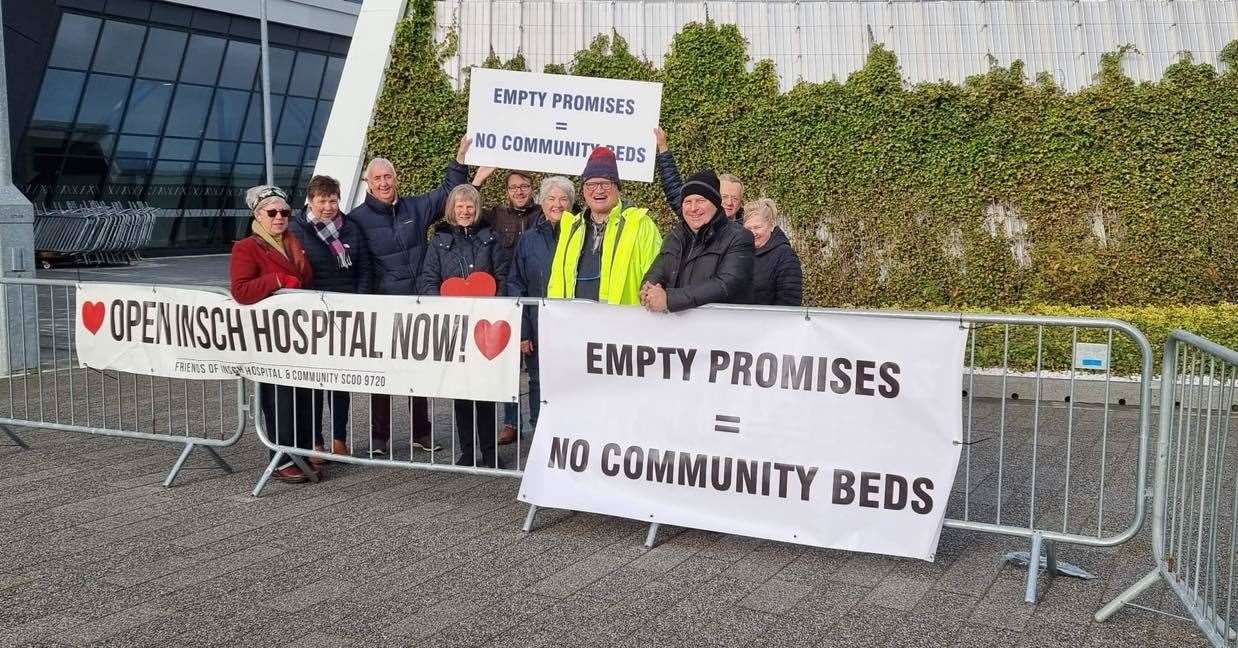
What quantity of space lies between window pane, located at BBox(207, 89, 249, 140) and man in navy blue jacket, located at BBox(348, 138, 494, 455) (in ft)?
95.3

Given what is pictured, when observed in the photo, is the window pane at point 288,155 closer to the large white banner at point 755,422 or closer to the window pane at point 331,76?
the window pane at point 331,76

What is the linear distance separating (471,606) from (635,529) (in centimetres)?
144

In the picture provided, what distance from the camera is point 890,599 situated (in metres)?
5.12

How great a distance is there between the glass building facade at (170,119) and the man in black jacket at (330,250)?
82.7 feet

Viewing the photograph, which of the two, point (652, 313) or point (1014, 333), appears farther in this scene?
point (1014, 333)

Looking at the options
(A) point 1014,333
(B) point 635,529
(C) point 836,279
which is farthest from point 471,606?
(C) point 836,279

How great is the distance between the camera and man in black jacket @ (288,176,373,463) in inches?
289

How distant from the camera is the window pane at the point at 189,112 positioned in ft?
109

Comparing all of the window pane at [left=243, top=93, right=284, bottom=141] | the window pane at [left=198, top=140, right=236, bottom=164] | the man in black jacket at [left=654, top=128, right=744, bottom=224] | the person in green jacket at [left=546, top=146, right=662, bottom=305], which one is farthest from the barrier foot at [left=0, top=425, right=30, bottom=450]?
the window pane at [left=243, top=93, right=284, bottom=141]

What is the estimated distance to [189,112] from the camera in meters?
33.8

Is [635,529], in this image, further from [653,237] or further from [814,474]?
[653,237]

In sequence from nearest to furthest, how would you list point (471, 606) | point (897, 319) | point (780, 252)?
point (471, 606)
point (897, 319)
point (780, 252)

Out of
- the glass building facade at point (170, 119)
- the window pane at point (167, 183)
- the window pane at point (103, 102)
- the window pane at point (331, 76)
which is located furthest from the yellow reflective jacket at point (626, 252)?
the window pane at point (331, 76)

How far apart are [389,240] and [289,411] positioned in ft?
4.26
